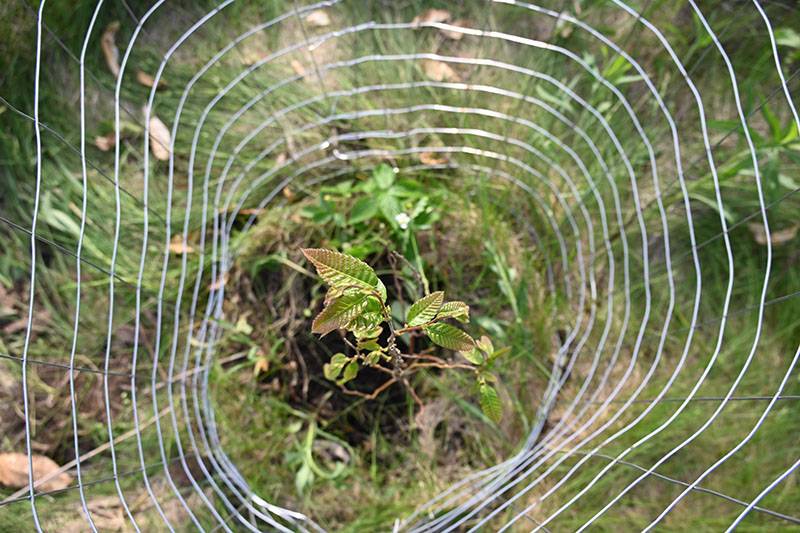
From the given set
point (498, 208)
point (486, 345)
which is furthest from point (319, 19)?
point (486, 345)

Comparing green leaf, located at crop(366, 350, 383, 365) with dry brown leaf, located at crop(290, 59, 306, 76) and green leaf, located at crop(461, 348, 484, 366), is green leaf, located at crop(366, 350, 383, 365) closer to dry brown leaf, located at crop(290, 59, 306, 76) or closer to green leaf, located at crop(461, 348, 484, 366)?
green leaf, located at crop(461, 348, 484, 366)

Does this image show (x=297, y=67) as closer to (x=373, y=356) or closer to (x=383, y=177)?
(x=383, y=177)

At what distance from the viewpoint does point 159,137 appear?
167cm

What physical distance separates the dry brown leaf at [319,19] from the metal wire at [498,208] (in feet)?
0.08

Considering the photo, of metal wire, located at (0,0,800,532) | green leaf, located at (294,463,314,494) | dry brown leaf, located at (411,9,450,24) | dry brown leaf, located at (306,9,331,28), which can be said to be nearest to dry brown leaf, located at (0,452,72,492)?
metal wire, located at (0,0,800,532)

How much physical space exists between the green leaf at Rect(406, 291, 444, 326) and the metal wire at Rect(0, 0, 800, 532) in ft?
2.15

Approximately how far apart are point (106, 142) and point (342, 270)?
118 cm

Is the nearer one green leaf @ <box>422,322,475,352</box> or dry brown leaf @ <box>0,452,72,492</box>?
green leaf @ <box>422,322,475,352</box>

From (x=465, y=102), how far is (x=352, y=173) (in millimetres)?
352

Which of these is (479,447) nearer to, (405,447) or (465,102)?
(405,447)

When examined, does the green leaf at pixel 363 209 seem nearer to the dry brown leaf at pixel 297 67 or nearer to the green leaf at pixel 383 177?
the green leaf at pixel 383 177

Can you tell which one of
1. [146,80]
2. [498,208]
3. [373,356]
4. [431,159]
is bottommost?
[373,356]

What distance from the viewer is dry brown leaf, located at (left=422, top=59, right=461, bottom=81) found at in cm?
171

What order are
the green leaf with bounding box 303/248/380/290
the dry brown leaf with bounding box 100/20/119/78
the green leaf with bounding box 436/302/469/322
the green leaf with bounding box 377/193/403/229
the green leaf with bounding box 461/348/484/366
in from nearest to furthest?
1. the green leaf with bounding box 303/248/380/290
2. the green leaf with bounding box 436/302/469/322
3. the green leaf with bounding box 461/348/484/366
4. the green leaf with bounding box 377/193/403/229
5. the dry brown leaf with bounding box 100/20/119/78
